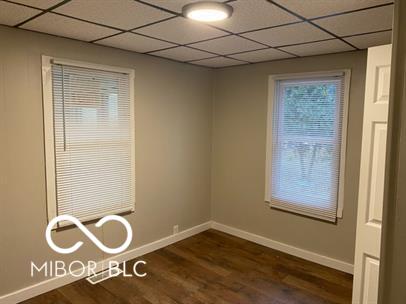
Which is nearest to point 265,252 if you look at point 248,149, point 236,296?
point 236,296

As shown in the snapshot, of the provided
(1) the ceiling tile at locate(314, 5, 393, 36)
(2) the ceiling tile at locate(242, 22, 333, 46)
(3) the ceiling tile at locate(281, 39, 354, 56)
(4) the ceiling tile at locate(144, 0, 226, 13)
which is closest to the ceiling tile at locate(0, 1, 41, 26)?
(4) the ceiling tile at locate(144, 0, 226, 13)

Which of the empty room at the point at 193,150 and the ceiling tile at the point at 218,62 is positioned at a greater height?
the ceiling tile at the point at 218,62

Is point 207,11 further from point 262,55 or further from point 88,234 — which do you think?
point 88,234

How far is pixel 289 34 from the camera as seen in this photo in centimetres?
251

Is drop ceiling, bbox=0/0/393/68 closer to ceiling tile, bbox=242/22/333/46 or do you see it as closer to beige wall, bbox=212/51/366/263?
ceiling tile, bbox=242/22/333/46

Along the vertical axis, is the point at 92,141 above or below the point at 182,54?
below

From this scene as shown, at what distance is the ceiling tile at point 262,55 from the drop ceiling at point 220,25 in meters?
0.02

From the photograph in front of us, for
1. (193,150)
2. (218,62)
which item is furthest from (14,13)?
(193,150)

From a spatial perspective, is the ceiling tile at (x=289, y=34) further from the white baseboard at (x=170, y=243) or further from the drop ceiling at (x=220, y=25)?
the white baseboard at (x=170, y=243)

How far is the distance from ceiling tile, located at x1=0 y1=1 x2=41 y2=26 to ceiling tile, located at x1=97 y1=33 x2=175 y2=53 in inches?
27.7

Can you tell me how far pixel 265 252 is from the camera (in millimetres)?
3783

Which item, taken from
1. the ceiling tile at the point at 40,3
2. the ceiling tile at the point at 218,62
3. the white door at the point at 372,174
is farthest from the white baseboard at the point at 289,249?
the ceiling tile at the point at 40,3

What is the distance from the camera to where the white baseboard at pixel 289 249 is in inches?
133

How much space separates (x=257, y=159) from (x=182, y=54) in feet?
5.16
